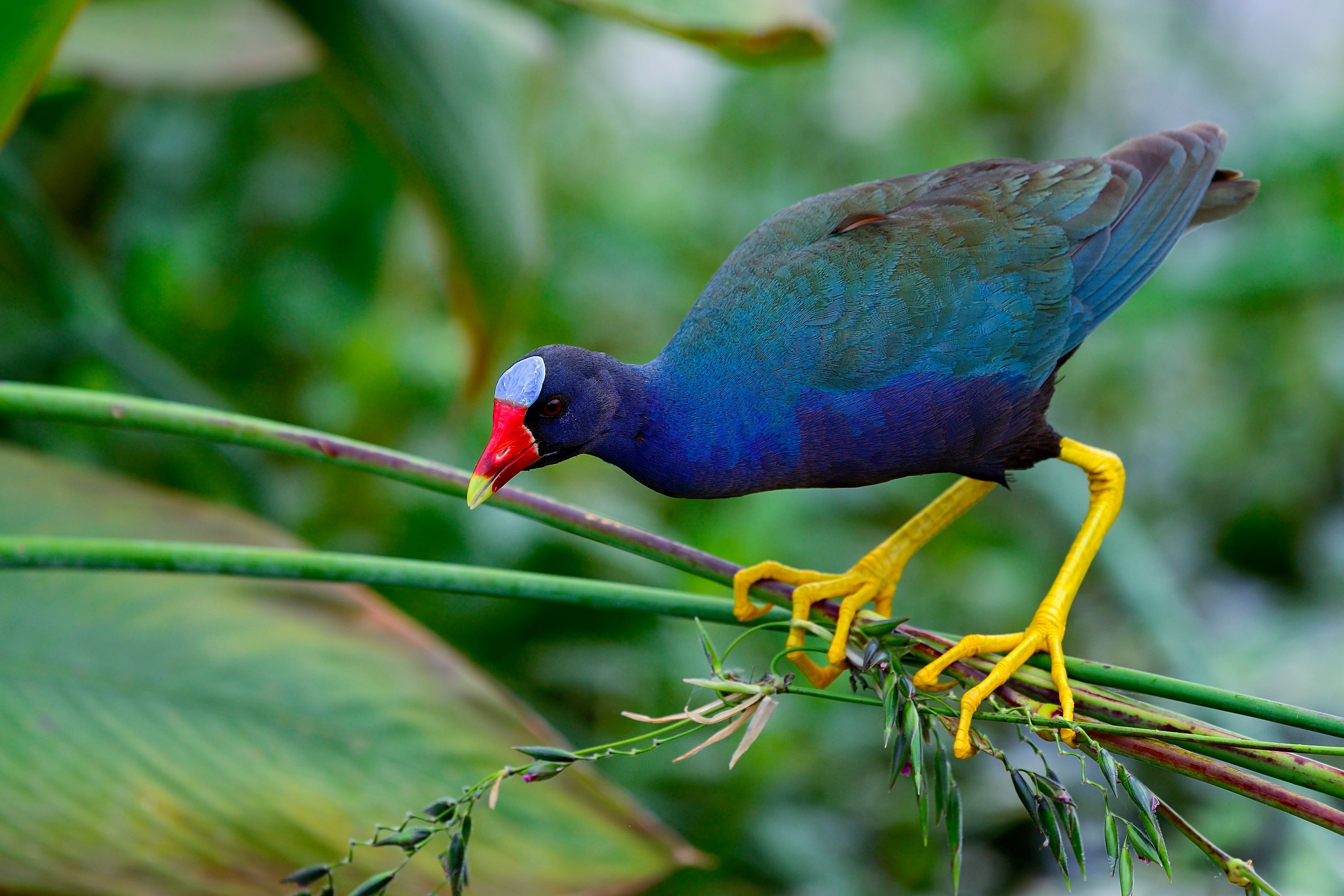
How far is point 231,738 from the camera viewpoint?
50.3 inches

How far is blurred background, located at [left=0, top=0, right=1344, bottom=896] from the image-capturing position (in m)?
A: 1.79

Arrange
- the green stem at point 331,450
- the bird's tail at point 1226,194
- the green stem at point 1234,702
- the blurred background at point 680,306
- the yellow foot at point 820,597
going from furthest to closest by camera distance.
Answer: the blurred background at point 680,306 → the bird's tail at point 1226,194 → the yellow foot at point 820,597 → the green stem at point 331,450 → the green stem at point 1234,702

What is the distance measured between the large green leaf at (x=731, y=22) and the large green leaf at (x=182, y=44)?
822 mm

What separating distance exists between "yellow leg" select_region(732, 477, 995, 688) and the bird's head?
0.68ft

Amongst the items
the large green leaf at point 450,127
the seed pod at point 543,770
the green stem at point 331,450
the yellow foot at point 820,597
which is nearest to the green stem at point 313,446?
the green stem at point 331,450

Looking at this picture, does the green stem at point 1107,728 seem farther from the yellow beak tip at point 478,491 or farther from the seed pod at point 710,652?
the yellow beak tip at point 478,491

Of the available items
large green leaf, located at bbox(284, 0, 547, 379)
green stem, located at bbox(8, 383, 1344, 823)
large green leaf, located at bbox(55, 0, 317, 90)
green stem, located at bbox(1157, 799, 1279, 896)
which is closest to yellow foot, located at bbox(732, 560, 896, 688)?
green stem, located at bbox(8, 383, 1344, 823)

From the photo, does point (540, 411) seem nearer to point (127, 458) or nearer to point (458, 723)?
point (458, 723)

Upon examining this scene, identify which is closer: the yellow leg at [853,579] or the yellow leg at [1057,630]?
the yellow leg at [1057,630]

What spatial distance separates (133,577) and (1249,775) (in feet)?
4.24

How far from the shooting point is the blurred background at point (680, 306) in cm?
179

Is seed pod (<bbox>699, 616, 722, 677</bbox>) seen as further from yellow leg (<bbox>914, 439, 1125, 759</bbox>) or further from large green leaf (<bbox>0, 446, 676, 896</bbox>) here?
large green leaf (<bbox>0, 446, 676, 896</bbox>)

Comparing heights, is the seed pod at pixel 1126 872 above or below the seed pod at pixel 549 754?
below

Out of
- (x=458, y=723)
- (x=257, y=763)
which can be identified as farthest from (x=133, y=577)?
(x=458, y=723)
